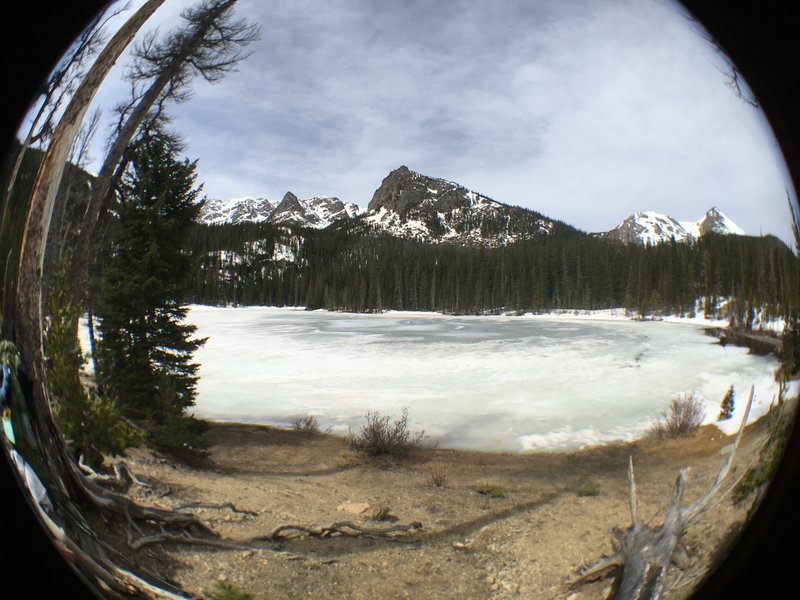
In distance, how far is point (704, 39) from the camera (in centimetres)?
178

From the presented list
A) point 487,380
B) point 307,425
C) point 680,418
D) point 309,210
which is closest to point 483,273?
point 487,380

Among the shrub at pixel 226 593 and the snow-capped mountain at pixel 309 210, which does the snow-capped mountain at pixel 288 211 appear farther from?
the shrub at pixel 226 593

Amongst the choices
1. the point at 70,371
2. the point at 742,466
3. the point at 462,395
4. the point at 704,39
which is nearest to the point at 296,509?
the point at 462,395

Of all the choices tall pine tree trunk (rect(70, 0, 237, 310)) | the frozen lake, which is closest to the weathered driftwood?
the frozen lake

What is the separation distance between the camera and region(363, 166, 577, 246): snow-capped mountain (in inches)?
75.1

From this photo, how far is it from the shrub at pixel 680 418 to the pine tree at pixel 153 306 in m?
1.69

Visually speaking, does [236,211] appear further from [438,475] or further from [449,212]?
[438,475]

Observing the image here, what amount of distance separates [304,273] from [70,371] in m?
1.14

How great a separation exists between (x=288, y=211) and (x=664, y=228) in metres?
1.55

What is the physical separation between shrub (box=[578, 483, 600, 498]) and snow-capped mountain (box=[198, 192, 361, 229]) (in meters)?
1.44

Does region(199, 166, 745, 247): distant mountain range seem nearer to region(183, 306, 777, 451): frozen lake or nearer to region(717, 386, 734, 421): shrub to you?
region(183, 306, 777, 451): frozen lake

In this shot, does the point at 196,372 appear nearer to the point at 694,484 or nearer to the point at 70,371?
the point at 70,371

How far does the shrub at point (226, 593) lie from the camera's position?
1.45 metres

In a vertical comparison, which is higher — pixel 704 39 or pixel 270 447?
pixel 704 39
